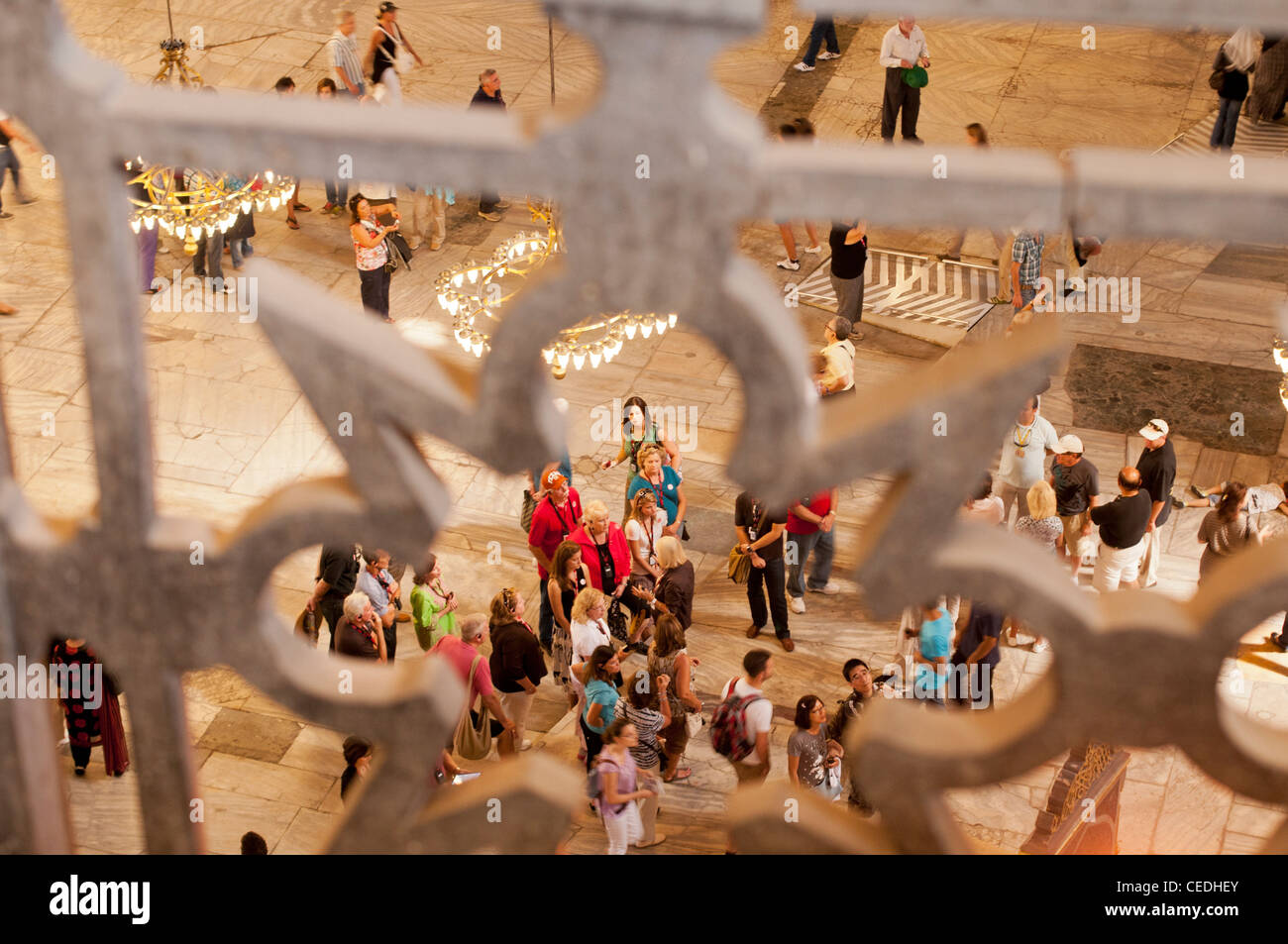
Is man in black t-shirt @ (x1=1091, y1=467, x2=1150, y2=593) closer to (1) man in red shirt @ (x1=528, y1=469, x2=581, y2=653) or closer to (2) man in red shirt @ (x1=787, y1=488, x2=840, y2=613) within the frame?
(2) man in red shirt @ (x1=787, y1=488, x2=840, y2=613)

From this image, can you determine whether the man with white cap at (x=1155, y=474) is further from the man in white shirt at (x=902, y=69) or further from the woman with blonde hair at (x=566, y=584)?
the man in white shirt at (x=902, y=69)

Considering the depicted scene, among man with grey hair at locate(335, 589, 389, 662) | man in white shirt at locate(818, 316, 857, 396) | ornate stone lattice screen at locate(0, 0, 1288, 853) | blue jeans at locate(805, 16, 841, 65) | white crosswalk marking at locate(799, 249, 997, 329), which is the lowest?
man with grey hair at locate(335, 589, 389, 662)

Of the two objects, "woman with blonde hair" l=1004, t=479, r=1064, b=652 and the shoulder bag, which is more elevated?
"woman with blonde hair" l=1004, t=479, r=1064, b=652

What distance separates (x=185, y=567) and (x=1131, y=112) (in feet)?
51.1

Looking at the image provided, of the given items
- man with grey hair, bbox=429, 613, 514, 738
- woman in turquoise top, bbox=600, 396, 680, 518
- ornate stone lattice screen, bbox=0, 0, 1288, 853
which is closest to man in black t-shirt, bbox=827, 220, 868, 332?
woman in turquoise top, bbox=600, 396, 680, 518

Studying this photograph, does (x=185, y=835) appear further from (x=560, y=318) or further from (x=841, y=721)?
(x=841, y=721)

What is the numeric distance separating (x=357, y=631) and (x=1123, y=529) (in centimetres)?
458

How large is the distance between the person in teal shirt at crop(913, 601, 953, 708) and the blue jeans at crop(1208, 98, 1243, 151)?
784 centimetres

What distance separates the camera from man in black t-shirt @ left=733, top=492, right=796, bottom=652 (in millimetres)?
10086

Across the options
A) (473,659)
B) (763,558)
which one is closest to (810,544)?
(763,558)

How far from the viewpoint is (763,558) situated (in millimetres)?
10234

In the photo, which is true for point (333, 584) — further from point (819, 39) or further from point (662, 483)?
point (819, 39)

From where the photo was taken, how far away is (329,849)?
2.22 metres

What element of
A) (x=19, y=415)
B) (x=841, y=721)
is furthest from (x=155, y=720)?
(x=19, y=415)
